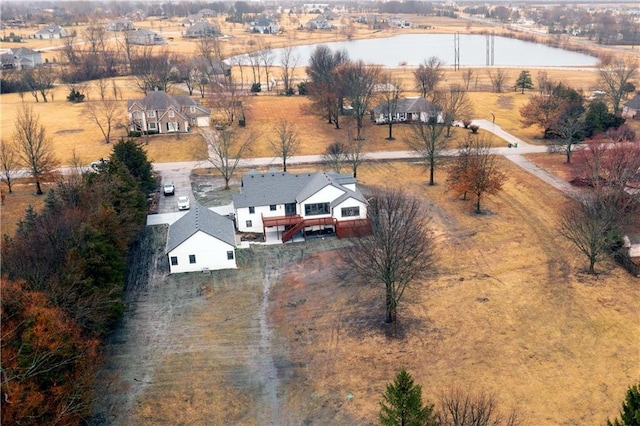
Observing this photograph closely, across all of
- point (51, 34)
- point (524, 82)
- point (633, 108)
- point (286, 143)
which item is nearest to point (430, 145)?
point (286, 143)

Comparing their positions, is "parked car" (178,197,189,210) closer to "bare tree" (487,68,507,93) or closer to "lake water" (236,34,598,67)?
"bare tree" (487,68,507,93)

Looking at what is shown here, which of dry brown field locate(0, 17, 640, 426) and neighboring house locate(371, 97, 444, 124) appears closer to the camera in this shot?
dry brown field locate(0, 17, 640, 426)

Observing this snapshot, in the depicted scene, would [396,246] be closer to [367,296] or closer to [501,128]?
[367,296]

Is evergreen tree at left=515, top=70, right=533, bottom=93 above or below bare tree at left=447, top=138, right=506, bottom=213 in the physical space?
above

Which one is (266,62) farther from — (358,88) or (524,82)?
(524,82)

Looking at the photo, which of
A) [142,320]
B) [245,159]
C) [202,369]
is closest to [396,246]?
[202,369]

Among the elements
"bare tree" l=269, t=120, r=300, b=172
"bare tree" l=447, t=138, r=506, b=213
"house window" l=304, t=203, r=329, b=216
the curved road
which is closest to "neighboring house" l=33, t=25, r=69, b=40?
"bare tree" l=269, t=120, r=300, b=172
